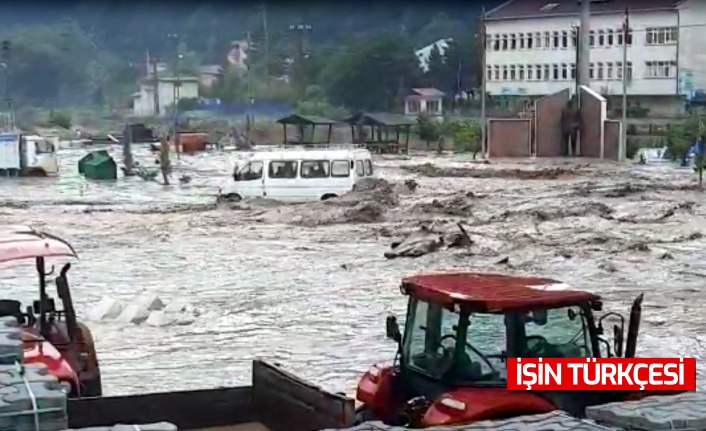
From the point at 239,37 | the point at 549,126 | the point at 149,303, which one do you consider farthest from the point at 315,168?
the point at 239,37

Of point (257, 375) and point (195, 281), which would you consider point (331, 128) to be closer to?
point (195, 281)

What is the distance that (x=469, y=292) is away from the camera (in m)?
6.28

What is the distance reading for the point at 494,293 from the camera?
626cm

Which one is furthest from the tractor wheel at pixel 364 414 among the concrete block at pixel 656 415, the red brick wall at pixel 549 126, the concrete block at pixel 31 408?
the red brick wall at pixel 549 126

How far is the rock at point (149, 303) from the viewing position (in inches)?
567

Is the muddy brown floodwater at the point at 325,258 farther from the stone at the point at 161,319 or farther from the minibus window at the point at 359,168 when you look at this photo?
the minibus window at the point at 359,168

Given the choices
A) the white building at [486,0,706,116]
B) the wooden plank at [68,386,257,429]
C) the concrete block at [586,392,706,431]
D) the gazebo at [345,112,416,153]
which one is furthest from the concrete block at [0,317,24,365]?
the white building at [486,0,706,116]

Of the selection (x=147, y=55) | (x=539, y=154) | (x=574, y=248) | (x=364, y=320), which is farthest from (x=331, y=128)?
(x=364, y=320)

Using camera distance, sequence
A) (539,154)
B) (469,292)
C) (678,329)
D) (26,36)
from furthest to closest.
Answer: (26,36) < (539,154) < (678,329) < (469,292)

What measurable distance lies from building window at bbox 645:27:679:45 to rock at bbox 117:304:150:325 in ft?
169

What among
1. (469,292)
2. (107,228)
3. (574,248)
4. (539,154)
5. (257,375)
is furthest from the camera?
(539,154)

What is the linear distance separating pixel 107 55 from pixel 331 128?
35.8 meters

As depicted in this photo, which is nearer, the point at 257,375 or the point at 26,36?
the point at 257,375

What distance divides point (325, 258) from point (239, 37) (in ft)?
236
